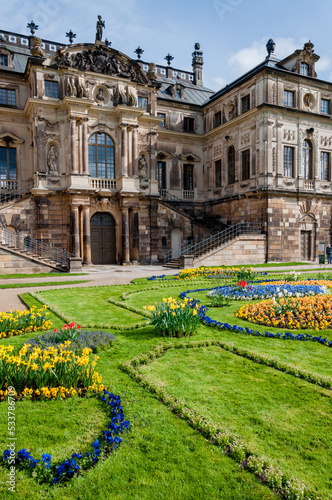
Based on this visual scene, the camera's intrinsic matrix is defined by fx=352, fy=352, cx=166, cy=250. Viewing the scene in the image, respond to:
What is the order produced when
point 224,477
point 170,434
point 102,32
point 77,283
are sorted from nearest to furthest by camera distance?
point 224,477, point 170,434, point 77,283, point 102,32

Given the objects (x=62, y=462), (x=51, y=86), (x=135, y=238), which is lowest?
(x=62, y=462)

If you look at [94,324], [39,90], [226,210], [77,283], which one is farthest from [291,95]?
[94,324]

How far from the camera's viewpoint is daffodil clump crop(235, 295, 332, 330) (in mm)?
8344

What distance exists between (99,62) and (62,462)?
93.4ft

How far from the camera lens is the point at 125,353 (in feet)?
21.4

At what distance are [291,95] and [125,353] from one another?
28.3 meters

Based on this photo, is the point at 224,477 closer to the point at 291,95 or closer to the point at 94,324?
the point at 94,324

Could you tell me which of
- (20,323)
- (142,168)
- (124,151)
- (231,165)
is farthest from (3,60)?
(20,323)

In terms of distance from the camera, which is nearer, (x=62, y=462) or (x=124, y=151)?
(x=62, y=462)

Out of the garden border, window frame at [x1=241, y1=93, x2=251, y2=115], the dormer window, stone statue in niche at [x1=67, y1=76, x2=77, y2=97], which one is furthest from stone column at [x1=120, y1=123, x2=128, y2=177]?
the garden border

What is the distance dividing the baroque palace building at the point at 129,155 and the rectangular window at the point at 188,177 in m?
3.54

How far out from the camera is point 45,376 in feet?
15.9

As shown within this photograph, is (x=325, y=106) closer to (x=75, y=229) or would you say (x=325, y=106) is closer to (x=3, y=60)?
(x=75, y=229)

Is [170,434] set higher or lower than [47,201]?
lower
